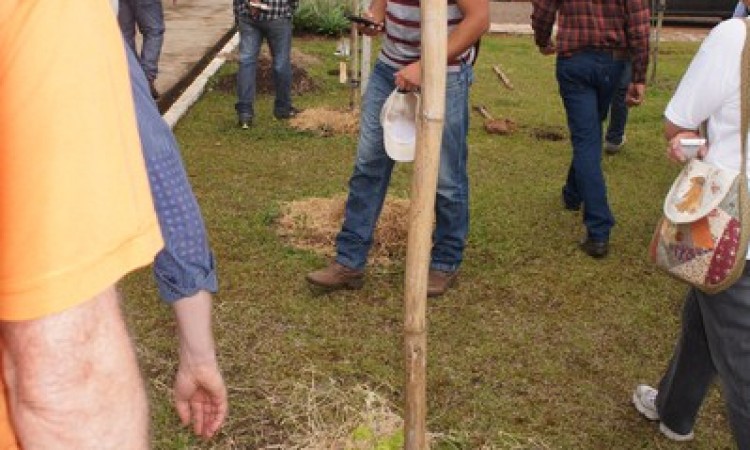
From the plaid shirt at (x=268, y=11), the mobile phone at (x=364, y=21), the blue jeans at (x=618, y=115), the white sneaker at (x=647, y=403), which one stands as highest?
the mobile phone at (x=364, y=21)

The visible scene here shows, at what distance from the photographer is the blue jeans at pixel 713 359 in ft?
8.47

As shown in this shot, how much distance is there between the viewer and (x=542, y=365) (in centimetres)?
365

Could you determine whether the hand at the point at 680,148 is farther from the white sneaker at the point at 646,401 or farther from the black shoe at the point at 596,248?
the black shoe at the point at 596,248

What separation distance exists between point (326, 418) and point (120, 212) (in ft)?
7.74

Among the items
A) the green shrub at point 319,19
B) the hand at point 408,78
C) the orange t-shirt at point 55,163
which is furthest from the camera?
the green shrub at point 319,19

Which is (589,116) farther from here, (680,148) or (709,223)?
(709,223)

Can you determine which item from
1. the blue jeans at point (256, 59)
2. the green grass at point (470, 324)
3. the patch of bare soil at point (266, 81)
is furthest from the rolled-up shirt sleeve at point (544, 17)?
the patch of bare soil at point (266, 81)

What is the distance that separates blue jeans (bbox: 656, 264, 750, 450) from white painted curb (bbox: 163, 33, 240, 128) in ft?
14.9

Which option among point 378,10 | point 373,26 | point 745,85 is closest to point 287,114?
point 378,10

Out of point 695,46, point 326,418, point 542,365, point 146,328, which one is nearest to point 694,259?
point 542,365

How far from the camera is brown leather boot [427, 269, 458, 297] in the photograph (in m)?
4.24

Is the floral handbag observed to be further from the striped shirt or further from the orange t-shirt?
the orange t-shirt

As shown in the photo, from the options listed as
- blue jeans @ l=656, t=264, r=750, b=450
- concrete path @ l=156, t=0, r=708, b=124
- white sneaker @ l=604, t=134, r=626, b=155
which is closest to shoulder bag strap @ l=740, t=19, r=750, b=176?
blue jeans @ l=656, t=264, r=750, b=450

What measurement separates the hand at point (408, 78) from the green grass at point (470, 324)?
41.6 inches
